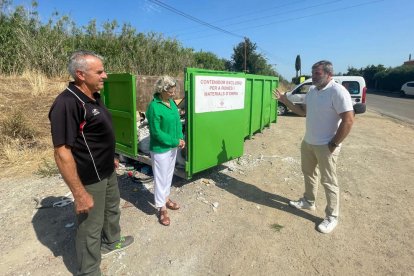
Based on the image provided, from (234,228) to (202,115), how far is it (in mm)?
1635

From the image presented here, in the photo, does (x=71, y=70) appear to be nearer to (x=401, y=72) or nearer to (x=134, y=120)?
(x=134, y=120)

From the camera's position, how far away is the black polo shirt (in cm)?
200

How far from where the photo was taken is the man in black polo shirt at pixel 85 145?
2.01 metres

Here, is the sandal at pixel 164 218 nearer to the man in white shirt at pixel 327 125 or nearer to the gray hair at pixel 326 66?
the man in white shirt at pixel 327 125

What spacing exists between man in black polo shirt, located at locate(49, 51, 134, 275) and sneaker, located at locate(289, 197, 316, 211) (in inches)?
101

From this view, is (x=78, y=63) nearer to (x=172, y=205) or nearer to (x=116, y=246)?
(x=116, y=246)

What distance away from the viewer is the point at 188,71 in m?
3.83

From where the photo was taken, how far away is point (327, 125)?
3.28 metres

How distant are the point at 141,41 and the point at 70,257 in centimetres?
1210

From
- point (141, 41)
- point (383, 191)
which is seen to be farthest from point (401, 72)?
point (383, 191)

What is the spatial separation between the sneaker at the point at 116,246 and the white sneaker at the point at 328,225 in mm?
2183

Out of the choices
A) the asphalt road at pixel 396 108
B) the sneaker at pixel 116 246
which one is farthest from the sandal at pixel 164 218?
the asphalt road at pixel 396 108

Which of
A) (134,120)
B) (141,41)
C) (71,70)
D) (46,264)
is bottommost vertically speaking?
(46,264)

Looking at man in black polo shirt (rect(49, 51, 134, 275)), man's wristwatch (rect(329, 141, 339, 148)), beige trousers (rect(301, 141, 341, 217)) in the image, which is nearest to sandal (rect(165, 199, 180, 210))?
man in black polo shirt (rect(49, 51, 134, 275))
